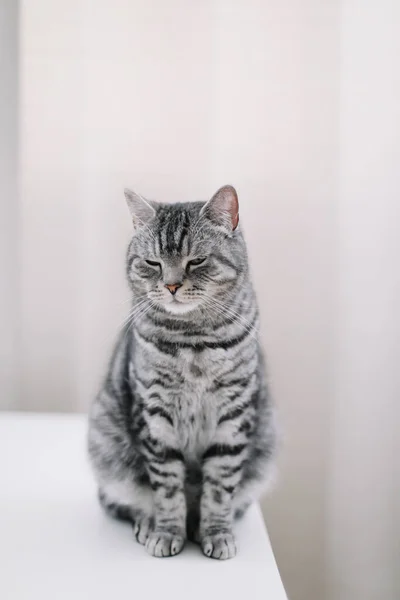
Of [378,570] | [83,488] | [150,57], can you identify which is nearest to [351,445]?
[378,570]

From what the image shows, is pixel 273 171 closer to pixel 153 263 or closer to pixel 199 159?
pixel 199 159

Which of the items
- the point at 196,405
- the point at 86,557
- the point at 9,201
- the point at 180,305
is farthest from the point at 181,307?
the point at 9,201

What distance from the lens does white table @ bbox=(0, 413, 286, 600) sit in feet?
2.25

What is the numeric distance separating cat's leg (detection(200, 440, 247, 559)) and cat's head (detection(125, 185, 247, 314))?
0.72ft

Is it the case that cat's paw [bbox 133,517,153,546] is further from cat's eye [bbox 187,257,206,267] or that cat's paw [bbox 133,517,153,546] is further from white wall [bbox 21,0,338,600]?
white wall [bbox 21,0,338,600]

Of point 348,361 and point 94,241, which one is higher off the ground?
point 94,241

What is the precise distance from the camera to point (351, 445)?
133 cm

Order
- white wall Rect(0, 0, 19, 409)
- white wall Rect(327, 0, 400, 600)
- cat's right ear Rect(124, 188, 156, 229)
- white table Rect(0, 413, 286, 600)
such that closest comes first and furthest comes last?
white table Rect(0, 413, 286, 600) < cat's right ear Rect(124, 188, 156, 229) < white wall Rect(327, 0, 400, 600) < white wall Rect(0, 0, 19, 409)

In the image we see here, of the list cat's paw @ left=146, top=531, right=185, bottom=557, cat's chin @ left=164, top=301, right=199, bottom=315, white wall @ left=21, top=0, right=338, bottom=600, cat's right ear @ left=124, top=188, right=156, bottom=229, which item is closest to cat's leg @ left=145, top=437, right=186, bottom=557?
cat's paw @ left=146, top=531, right=185, bottom=557

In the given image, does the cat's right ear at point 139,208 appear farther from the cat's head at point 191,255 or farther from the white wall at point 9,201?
the white wall at point 9,201

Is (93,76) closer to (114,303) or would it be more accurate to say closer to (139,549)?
(114,303)

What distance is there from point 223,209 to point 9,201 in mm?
846

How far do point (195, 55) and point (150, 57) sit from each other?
111 mm

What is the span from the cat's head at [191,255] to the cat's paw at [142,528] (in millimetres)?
335
